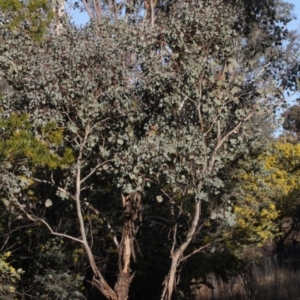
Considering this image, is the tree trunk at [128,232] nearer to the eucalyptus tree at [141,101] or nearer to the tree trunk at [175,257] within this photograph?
the eucalyptus tree at [141,101]

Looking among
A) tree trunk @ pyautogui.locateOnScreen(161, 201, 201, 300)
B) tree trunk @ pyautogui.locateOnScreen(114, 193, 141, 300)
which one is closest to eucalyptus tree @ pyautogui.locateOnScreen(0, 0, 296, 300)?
tree trunk @ pyautogui.locateOnScreen(161, 201, 201, 300)

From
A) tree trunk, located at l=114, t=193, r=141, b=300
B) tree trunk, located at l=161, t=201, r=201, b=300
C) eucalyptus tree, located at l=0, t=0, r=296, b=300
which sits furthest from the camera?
tree trunk, located at l=114, t=193, r=141, b=300

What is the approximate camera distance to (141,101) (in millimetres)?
11344

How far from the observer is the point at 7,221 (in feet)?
45.4

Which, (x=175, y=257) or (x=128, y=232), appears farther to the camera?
(x=128, y=232)

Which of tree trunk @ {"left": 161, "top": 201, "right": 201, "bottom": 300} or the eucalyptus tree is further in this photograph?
tree trunk @ {"left": 161, "top": 201, "right": 201, "bottom": 300}

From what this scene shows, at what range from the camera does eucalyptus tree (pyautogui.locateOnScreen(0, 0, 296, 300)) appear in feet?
35.4

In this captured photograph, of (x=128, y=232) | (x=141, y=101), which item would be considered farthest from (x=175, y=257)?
(x=141, y=101)

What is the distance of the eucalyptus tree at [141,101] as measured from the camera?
1079 cm

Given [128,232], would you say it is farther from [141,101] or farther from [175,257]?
[141,101]

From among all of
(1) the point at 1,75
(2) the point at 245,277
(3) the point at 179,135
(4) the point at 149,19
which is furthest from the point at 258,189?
(1) the point at 1,75

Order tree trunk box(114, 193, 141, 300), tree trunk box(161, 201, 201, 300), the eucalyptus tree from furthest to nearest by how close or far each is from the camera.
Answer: tree trunk box(114, 193, 141, 300) < tree trunk box(161, 201, 201, 300) < the eucalyptus tree

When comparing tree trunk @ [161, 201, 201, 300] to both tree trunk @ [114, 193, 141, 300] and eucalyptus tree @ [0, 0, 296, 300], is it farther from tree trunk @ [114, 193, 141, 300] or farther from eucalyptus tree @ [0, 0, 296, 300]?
tree trunk @ [114, 193, 141, 300]

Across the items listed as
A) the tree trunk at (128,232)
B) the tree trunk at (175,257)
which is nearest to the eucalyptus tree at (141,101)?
the tree trunk at (175,257)
